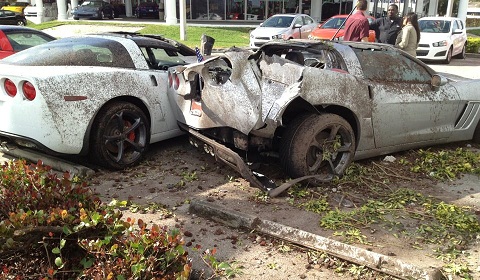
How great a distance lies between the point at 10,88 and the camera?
4664 mm

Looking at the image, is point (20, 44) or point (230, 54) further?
point (20, 44)

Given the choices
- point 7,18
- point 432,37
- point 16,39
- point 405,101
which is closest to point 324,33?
point 432,37

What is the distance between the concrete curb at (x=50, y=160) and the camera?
4988 mm

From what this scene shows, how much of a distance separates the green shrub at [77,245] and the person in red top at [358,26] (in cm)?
665

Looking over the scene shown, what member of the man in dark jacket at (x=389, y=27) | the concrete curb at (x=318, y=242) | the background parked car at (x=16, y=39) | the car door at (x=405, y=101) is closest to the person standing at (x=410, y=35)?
the man in dark jacket at (x=389, y=27)

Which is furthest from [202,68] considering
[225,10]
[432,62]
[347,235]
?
[225,10]

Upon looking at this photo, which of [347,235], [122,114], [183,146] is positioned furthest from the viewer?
[183,146]

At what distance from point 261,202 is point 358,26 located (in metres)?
5.06

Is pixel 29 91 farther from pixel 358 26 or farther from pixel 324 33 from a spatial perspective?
pixel 324 33

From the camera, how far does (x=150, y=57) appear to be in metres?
5.80

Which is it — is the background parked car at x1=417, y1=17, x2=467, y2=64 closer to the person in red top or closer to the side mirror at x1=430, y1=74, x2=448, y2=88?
the person in red top

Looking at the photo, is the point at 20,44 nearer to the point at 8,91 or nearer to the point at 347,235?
the point at 8,91

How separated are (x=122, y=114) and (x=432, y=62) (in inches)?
556

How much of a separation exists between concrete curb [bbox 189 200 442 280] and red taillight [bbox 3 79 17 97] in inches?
88.2
